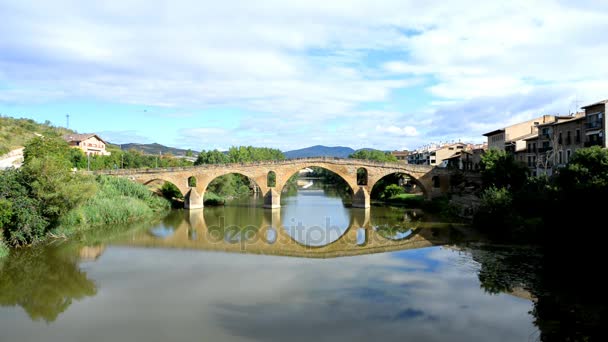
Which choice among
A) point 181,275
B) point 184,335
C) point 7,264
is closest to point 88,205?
point 7,264

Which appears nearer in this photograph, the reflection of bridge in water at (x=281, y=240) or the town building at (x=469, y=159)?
the reflection of bridge in water at (x=281, y=240)

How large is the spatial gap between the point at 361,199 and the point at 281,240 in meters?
16.3

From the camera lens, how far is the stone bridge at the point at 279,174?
3791 centimetres

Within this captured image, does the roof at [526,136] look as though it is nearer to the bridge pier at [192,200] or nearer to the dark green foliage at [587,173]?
the dark green foliage at [587,173]

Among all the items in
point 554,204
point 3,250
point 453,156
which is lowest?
point 3,250

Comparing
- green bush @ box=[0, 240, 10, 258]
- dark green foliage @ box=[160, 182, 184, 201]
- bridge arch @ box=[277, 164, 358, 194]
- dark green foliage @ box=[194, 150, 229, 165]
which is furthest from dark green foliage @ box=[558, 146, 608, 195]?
dark green foliage @ box=[194, 150, 229, 165]

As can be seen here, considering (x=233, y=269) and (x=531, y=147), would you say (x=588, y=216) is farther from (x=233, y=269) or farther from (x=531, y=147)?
(x=531, y=147)

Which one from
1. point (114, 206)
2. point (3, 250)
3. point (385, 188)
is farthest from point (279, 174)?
point (3, 250)

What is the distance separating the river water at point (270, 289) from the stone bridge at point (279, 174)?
13.7 m

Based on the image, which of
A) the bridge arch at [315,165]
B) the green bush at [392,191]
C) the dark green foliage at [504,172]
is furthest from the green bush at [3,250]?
the green bush at [392,191]

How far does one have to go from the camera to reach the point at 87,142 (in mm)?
61812

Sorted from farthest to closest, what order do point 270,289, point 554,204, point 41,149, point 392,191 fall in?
1. point 392,191
2. point 41,149
3. point 554,204
4. point 270,289

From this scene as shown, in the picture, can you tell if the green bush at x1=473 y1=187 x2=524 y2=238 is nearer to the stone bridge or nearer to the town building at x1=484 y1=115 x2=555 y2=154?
the town building at x1=484 y1=115 x2=555 y2=154

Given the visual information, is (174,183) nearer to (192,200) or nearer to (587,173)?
(192,200)
